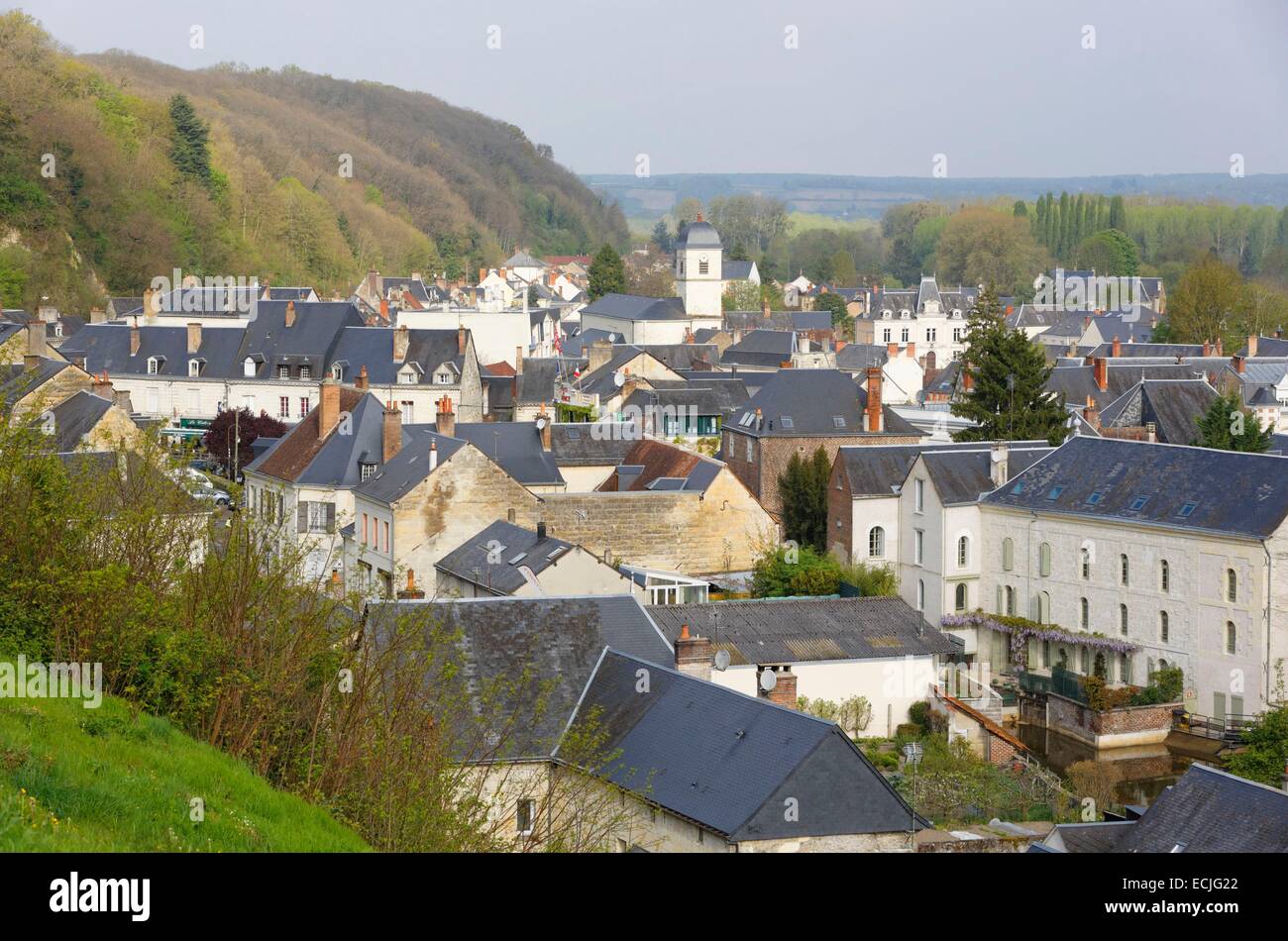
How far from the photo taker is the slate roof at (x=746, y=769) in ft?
57.2

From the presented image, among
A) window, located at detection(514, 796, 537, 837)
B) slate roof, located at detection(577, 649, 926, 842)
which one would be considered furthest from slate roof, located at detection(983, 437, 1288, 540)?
window, located at detection(514, 796, 537, 837)

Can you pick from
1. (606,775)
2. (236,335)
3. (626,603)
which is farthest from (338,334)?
(606,775)

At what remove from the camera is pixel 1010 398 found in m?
48.7

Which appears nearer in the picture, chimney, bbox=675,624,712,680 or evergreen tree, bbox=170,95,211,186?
chimney, bbox=675,624,712,680

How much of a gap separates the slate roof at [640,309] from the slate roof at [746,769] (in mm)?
77117

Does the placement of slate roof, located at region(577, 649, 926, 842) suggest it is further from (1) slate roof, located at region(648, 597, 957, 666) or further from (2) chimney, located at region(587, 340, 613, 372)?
(2) chimney, located at region(587, 340, 613, 372)

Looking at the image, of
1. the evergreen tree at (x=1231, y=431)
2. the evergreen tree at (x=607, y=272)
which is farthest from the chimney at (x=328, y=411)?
the evergreen tree at (x=607, y=272)

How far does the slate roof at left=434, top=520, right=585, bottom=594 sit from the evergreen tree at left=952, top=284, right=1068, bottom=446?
18.3 metres

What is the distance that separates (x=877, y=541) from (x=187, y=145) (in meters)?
71.3

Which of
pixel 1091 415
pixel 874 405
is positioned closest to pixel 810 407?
pixel 874 405

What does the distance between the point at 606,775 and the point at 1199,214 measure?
570 ft

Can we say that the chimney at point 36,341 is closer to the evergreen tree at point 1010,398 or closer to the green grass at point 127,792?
the evergreen tree at point 1010,398

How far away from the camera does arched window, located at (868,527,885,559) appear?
40594 millimetres

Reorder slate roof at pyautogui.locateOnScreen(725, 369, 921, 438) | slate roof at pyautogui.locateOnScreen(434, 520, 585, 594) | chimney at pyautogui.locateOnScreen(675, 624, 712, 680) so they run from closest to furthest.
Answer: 1. chimney at pyautogui.locateOnScreen(675, 624, 712, 680)
2. slate roof at pyautogui.locateOnScreen(434, 520, 585, 594)
3. slate roof at pyautogui.locateOnScreen(725, 369, 921, 438)
